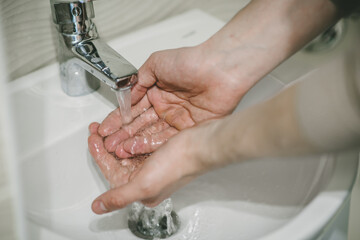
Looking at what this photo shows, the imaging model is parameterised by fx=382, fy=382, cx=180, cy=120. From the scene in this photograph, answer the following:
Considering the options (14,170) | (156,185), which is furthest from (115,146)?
(14,170)

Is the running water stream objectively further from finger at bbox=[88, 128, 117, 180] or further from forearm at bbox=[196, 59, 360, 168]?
forearm at bbox=[196, 59, 360, 168]

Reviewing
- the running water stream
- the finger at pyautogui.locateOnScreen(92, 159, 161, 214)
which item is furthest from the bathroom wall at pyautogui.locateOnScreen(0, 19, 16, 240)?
the running water stream

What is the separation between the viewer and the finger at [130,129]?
0.54 meters

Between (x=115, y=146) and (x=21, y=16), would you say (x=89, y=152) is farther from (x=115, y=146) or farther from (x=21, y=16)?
(x=21, y=16)

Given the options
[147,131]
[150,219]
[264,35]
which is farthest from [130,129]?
[264,35]

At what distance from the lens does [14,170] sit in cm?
25

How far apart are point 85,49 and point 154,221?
0.26 metres

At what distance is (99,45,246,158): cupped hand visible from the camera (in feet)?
1.80

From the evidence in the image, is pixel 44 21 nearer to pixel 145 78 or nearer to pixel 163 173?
pixel 145 78

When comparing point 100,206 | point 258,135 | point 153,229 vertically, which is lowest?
point 153,229

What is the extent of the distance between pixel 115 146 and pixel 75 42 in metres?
0.15

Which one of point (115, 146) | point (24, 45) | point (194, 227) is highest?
point (24, 45)

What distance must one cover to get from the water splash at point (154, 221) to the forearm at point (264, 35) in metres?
0.21

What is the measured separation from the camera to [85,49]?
492mm
